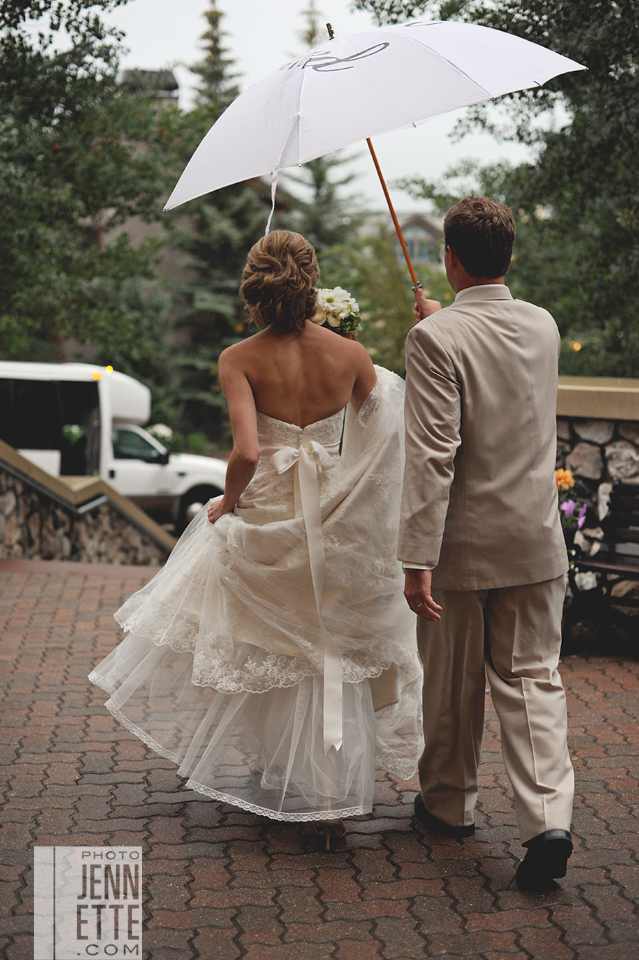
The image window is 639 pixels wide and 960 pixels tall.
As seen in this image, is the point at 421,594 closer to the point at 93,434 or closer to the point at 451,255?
the point at 451,255

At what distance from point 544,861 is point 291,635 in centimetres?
113

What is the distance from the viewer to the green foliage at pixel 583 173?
22.5 ft

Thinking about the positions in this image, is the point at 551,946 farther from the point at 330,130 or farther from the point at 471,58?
the point at 471,58

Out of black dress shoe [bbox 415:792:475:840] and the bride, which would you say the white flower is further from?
black dress shoe [bbox 415:792:475:840]

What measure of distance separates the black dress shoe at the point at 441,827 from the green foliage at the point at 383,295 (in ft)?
71.5

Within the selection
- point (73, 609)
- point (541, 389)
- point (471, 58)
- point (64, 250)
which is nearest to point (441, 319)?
point (541, 389)

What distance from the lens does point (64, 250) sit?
14242 mm

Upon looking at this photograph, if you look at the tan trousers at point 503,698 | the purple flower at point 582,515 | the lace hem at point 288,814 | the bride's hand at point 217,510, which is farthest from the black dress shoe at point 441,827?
the purple flower at point 582,515

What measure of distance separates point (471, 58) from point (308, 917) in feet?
10.0

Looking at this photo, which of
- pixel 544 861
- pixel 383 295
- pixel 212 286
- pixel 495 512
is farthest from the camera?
pixel 212 286

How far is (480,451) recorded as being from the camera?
312 cm

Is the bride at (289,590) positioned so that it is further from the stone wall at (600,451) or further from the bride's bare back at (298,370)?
the stone wall at (600,451)

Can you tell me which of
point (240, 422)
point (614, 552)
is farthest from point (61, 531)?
point (240, 422)

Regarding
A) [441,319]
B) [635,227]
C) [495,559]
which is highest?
[635,227]
